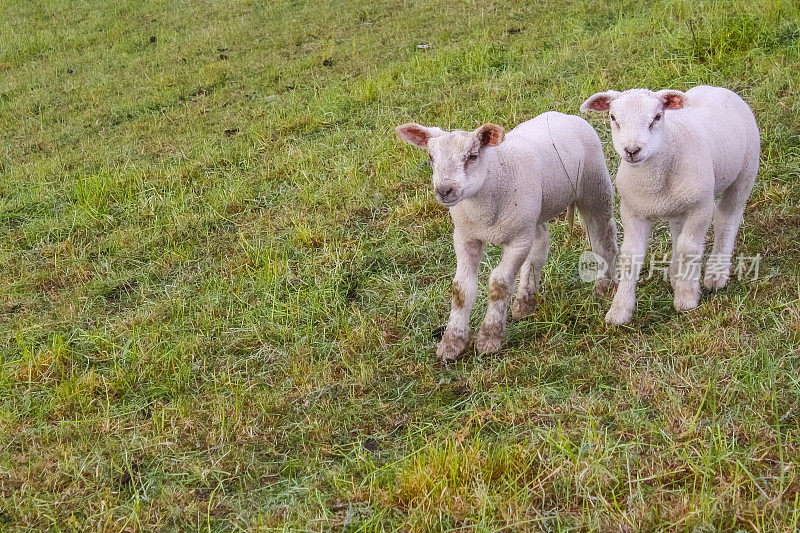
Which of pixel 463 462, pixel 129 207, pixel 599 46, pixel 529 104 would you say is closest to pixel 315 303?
pixel 463 462

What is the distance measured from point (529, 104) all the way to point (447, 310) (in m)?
3.18

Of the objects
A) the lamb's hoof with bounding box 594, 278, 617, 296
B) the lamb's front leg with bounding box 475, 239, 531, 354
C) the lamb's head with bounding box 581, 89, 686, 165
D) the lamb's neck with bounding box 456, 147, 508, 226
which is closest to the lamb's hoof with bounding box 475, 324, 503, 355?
the lamb's front leg with bounding box 475, 239, 531, 354

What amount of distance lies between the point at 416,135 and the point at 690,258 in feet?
5.09

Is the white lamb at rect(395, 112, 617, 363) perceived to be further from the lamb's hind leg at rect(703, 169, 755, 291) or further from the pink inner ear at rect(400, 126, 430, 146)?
the lamb's hind leg at rect(703, 169, 755, 291)

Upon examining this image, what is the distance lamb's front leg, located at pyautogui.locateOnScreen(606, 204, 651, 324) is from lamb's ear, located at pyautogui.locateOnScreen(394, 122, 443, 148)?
3.56 ft

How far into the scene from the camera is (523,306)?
455cm

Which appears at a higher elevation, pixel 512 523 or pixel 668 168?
pixel 668 168

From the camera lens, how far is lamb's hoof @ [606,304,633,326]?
421 cm

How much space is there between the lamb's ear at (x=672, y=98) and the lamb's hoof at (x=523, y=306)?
1288 millimetres

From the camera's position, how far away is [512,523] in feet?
9.36

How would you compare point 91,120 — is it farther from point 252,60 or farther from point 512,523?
point 512,523

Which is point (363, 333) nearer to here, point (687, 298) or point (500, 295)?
point (500, 295)

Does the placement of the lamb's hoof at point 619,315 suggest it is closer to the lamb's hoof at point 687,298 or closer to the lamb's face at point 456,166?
the lamb's hoof at point 687,298

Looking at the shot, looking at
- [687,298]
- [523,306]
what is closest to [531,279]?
[523,306]
